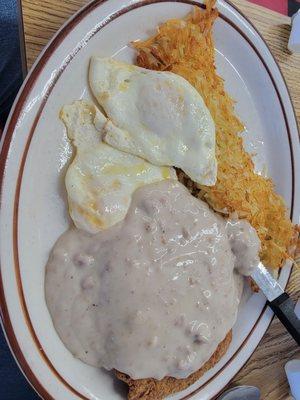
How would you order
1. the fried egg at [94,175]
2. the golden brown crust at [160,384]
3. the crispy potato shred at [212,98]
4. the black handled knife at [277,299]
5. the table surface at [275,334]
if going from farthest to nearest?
1. the table surface at [275,334]
2. the black handled knife at [277,299]
3. the crispy potato shred at [212,98]
4. the golden brown crust at [160,384]
5. the fried egg at [94,175]

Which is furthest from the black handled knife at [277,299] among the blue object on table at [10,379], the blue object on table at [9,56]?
the blue object on table at [9,56]

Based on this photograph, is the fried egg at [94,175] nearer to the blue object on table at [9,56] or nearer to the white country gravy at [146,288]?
the white country gravy at [146,288]

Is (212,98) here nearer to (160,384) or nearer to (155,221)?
(155,221)

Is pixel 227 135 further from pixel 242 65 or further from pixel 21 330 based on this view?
pixel 21 330

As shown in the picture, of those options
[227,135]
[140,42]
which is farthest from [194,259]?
[140,42]

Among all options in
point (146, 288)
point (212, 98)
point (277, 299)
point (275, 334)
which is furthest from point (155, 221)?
point (275, 334)

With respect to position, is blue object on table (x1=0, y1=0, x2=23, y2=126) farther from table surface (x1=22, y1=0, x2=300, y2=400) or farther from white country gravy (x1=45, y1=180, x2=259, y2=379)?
table surface (x1=22, y1=0, x2=300, y2=400)
